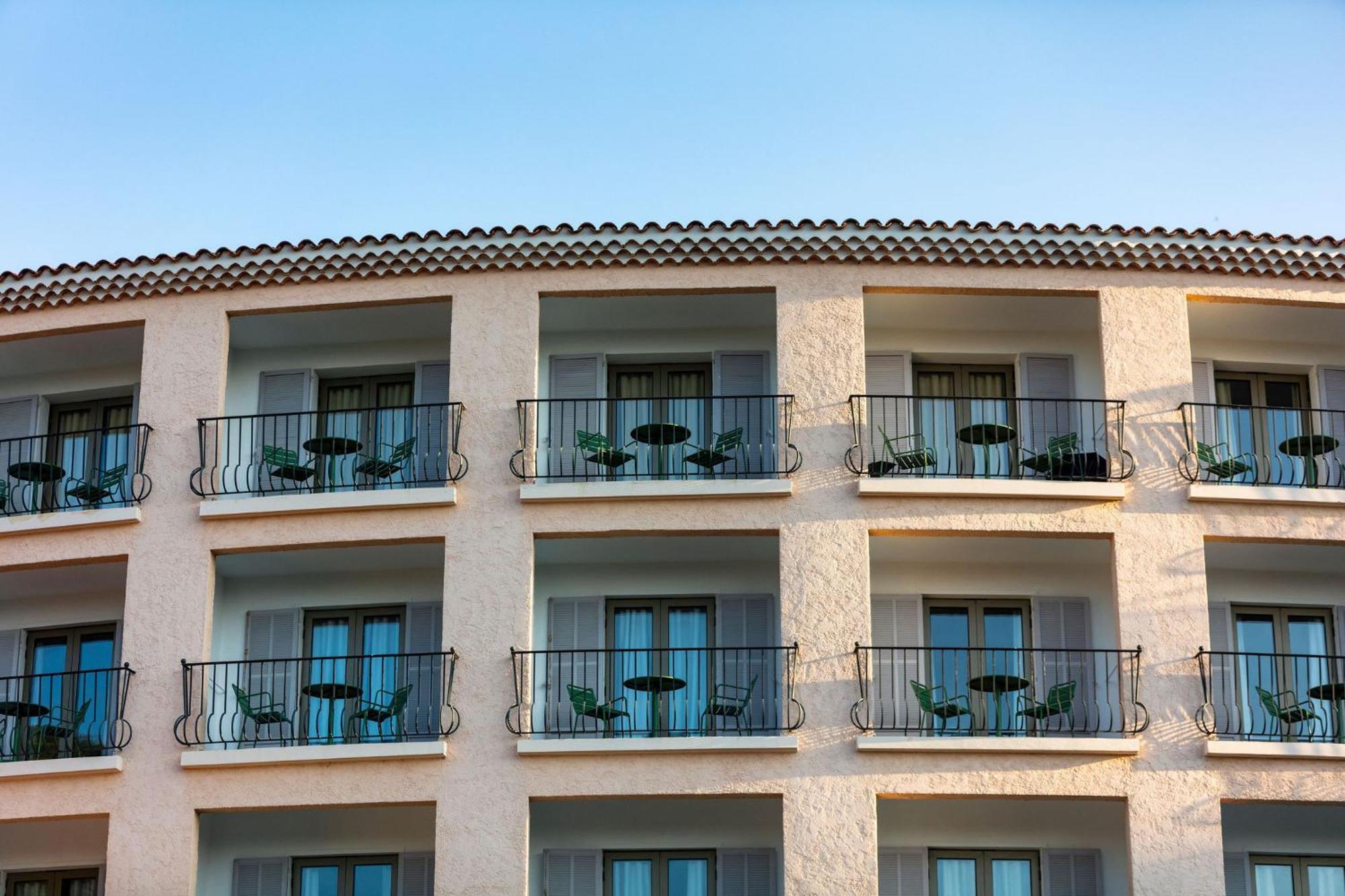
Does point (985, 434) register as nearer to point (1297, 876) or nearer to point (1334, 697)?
point (1334, 697)

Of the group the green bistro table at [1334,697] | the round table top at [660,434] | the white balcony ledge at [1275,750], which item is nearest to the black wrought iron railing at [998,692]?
the white balcony ledge at [1275,750]

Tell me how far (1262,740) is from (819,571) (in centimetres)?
599

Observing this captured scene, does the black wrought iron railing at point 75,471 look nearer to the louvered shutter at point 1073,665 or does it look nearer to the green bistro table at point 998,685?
Answer: the green bistro table at point 998,685

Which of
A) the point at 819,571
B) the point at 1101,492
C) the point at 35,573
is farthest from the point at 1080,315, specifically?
the point at 35,573

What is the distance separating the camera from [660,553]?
24156 millimetres

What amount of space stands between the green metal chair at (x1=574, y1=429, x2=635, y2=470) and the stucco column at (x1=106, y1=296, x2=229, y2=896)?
485cm

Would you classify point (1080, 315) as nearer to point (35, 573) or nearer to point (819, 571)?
point (819, 571)

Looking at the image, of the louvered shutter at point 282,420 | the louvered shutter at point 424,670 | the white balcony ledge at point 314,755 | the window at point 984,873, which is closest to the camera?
the white balcony ledge at point 314,755

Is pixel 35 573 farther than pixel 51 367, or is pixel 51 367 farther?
pixel 51 367

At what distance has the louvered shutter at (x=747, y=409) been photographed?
953 inches

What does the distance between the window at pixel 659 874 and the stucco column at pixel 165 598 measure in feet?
16.8

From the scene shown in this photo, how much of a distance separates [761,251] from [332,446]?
6116mm

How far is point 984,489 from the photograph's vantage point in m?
23.1

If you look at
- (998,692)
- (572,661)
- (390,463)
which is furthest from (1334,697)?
(390,463)
